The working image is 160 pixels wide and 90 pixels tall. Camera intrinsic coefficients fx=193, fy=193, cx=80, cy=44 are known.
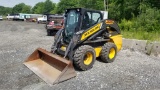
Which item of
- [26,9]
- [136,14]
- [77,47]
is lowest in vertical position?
[77,47]

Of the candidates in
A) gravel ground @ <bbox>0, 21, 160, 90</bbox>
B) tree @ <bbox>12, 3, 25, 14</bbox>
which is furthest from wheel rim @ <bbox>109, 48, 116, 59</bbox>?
tree @ <bbox>12, 3, 25, 14</bbox>

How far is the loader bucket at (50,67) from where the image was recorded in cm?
547

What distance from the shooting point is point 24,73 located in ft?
20.5

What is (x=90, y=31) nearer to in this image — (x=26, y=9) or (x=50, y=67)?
(x=50, y=67)

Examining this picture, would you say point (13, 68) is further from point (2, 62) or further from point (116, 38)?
point (116, 38)

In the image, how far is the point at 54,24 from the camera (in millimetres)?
16297

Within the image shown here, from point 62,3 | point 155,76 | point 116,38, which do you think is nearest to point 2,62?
point 116,38

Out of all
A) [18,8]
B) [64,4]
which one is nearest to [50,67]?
[64,4]

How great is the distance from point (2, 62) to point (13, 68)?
108 cm

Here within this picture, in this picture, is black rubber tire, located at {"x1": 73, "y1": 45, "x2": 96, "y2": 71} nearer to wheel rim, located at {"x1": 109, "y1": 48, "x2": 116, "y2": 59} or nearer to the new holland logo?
the new holland logo

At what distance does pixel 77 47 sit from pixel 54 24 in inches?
407

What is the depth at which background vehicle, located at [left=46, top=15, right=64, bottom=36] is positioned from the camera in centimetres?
1614

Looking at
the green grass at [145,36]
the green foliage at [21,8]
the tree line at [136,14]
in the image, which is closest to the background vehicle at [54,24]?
the tree line at [136,14]

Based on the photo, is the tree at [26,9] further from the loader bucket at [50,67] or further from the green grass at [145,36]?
the loader bucket at [50,67]
